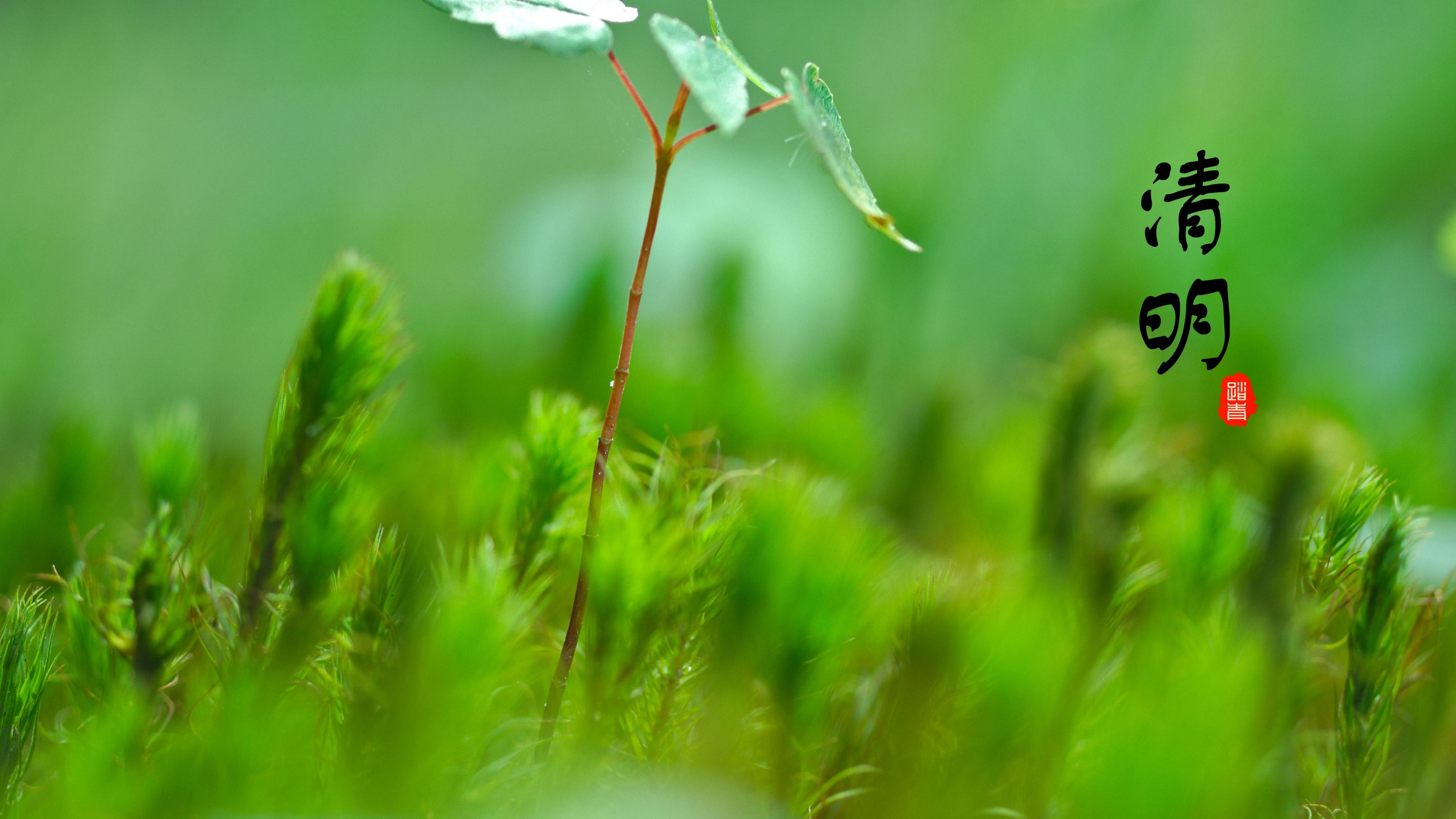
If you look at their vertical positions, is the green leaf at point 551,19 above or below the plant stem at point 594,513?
above

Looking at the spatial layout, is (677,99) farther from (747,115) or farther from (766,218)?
(766,218)

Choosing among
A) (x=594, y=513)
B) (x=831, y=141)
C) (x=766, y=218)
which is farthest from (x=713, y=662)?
(x=766, y=218)

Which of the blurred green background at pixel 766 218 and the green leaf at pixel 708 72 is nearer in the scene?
the green leaf at pixel 708 72

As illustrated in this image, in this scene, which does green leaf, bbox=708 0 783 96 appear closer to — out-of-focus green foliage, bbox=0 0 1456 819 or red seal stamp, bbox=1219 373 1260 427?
out-of-focus green foliage, bbox=0 0 1456 819

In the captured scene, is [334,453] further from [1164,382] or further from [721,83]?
[1164,382]

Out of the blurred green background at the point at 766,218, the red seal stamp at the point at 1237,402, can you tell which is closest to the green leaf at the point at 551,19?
the blurred green background at the point at 766,218

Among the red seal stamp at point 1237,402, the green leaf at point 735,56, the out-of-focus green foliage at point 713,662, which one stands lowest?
the out-of-focus green foliage at point 713,662

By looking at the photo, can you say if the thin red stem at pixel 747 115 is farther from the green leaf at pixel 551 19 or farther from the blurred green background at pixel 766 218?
the blurred green background at pixel 766 218

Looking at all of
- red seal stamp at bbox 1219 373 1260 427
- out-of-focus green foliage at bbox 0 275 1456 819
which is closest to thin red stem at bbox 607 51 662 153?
out-of-focus green foliage at bbox 0 275 1456 819
